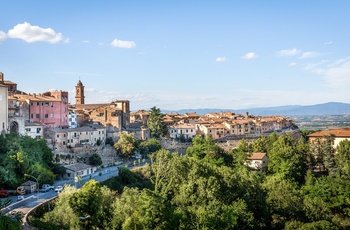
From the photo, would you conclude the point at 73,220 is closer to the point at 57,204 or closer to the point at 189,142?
the point at 57,204

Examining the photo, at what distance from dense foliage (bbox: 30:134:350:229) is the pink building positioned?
17.8 meters

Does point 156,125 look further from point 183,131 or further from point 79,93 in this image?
point 79,93

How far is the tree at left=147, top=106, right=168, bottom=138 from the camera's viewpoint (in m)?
80.8

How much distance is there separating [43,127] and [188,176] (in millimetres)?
29062

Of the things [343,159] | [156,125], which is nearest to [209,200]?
[343,159]

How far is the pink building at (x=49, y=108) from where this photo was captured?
199 feet

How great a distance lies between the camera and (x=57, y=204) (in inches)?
1246

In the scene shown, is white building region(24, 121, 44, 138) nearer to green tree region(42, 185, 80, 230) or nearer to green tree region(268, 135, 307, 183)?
green tree region(42, 185, 80, 230)

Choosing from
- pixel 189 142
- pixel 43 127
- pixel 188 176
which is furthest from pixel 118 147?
pixel 188 176

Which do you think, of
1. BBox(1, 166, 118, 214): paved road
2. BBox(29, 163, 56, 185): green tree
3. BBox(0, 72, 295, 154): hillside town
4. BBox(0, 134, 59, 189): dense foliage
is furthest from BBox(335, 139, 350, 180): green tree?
BBox(0, 134, 59, 189): dense foliage

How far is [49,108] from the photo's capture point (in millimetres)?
62688

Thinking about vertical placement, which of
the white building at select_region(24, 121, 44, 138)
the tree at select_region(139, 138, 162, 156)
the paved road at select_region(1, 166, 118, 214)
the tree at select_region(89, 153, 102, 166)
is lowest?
the paved road at select_region(1, 166, 118, 214)

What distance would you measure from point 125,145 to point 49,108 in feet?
44.3

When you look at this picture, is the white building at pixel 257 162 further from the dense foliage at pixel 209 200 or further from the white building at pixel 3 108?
the white building at pixel 3 108
